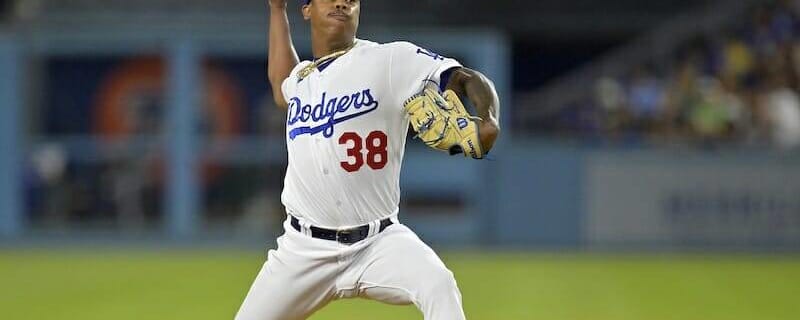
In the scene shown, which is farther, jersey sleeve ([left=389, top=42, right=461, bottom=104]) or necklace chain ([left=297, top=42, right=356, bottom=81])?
necklace chain ([left=297, top=42, right=356, bottom=81])

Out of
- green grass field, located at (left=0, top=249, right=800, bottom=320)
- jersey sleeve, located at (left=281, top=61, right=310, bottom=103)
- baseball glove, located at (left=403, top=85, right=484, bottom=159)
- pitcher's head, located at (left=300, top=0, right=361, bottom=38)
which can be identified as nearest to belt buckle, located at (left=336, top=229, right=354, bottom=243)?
baseball glove, located at (left=403, top=85, right=484, bottom=159)

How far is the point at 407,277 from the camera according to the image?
5.25 m

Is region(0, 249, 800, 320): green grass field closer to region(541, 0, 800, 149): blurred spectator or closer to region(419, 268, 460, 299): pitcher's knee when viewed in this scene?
region(541, 0, 800, 149): blurred spectator

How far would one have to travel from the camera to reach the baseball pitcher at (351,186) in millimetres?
5305

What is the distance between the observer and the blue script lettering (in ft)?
17.6

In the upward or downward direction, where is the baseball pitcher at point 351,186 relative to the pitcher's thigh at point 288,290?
upward

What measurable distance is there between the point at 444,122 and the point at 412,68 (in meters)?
0.43

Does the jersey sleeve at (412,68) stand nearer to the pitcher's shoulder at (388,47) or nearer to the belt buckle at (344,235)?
the pitcher's shoulder at (388,47)

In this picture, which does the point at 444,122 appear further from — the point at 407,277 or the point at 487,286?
the point at 487,286

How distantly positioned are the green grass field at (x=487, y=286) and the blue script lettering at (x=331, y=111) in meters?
4.62

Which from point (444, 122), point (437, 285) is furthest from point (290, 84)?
point (437, 285)

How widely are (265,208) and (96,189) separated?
7.62 feet

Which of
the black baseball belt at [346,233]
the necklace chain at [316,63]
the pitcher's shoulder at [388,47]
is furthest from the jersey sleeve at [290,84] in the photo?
the black baseball belt at [346,233]

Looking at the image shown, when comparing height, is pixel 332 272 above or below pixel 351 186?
below
